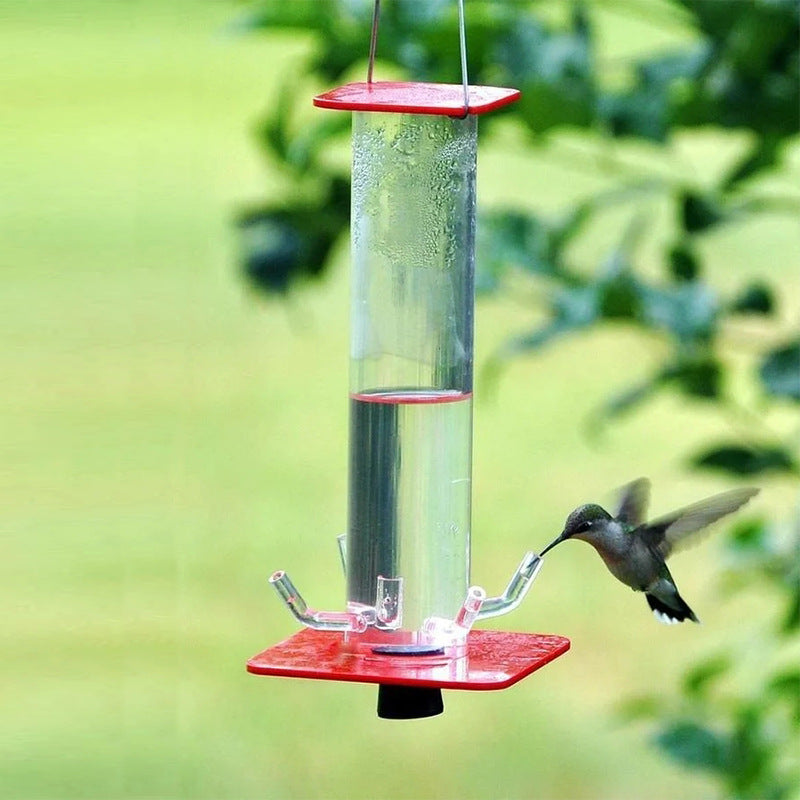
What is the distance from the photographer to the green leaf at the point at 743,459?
9.84 feet

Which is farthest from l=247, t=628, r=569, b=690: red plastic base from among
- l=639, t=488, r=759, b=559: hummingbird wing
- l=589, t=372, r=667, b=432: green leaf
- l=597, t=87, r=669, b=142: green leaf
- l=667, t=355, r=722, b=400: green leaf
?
l=597, t=87, r=669, b=142: green leaf

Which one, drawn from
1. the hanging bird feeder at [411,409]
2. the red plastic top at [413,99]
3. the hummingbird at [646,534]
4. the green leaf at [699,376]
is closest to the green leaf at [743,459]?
the green leaf at [699,376]

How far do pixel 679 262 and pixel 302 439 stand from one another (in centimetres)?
633

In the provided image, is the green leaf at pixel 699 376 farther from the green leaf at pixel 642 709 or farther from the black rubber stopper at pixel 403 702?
the black rubber stopper at pixel 403 702

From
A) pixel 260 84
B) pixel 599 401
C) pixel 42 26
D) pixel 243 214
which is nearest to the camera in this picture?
pixel 243 214

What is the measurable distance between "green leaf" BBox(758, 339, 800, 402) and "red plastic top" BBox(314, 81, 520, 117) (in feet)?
3.54

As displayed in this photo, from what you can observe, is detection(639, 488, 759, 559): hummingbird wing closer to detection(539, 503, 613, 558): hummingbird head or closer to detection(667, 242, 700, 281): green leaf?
detection(539, 503, 613, 558): hummingbird head

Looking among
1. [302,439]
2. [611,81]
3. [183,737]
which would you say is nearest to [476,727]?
[183,737]

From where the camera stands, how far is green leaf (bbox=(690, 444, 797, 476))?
300cm

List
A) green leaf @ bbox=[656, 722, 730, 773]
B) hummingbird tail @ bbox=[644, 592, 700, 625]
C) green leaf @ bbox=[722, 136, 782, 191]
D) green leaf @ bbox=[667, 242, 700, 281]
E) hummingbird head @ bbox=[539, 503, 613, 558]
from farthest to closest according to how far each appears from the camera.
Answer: green leaf @ bbox=[656, 722, 730, 773], green leaf @ bbox=[667, 242, 700, 281], green leaf @ bbox=[722, 136, 782, 191], hummingbird tail @ bbox=[644, 592, 700, 625], hummingbird head @ bbox=[539, 503, 613, 558]

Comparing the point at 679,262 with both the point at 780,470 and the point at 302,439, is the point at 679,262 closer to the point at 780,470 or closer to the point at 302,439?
the point at 780,470

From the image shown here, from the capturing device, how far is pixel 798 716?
10.7 ft

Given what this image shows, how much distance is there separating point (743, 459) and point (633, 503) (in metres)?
0.66

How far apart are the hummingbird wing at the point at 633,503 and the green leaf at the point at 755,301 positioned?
0.67 m
